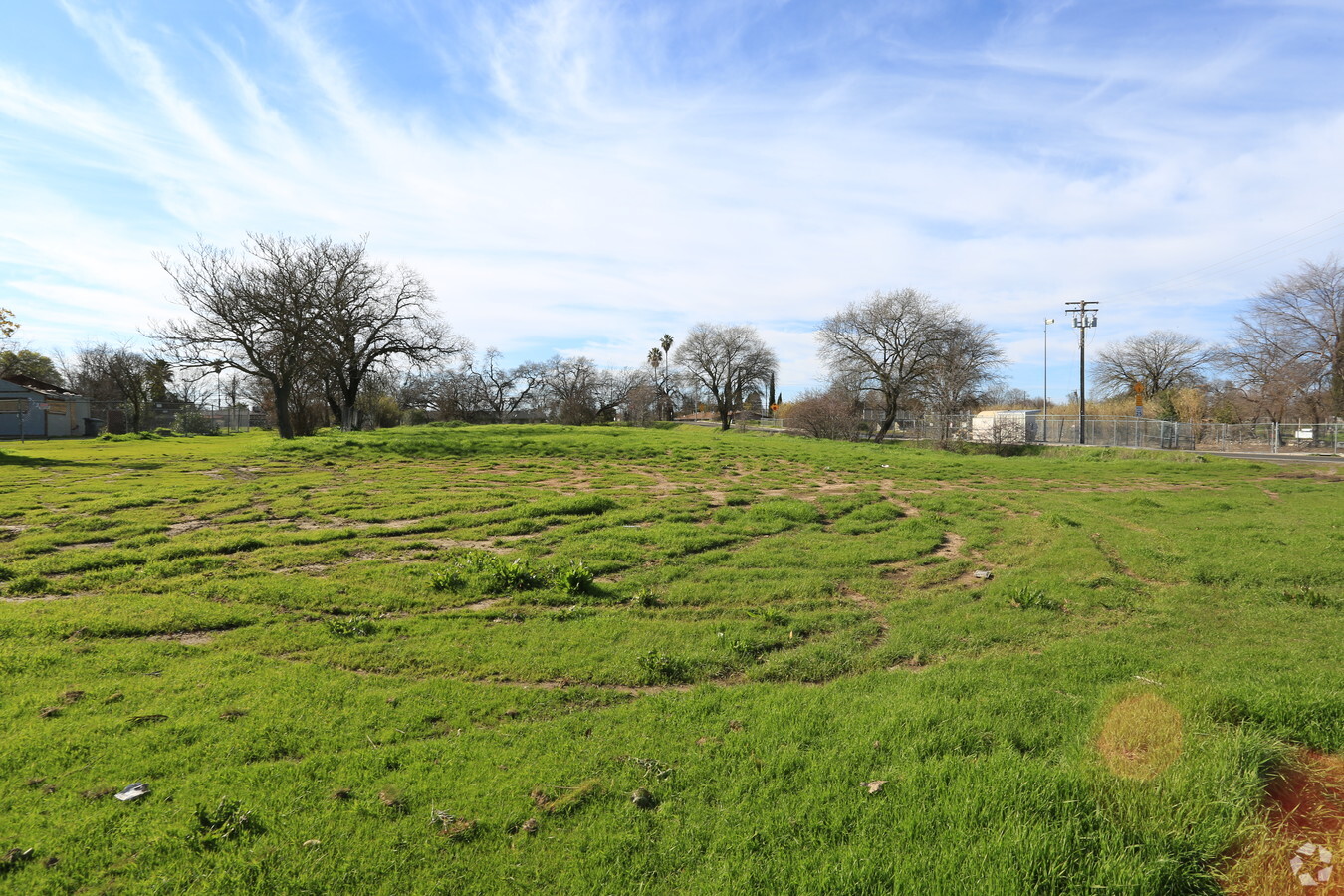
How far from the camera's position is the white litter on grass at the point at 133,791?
10.7 feet

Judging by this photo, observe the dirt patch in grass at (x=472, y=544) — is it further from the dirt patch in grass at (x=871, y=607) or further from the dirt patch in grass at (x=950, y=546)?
the dirt patch in grass at (x=950, y=546)

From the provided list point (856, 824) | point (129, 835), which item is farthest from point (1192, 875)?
point (129, 835)

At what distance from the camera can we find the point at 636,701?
4629 millimetres

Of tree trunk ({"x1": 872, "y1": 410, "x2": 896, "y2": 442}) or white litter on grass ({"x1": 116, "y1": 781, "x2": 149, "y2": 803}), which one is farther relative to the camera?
tree trunk ({"x1": 872, "y1": 410, "x2": 896, "y2": 442})

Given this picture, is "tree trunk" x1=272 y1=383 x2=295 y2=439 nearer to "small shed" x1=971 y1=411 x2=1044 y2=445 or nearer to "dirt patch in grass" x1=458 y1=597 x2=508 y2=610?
"dirt patch in grass" x1=458 y1=597 x2=508 y2=610

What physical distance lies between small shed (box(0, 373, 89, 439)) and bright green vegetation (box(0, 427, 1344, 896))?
46.4m

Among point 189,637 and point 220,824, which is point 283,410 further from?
point 220,824

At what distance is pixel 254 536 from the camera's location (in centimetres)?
905

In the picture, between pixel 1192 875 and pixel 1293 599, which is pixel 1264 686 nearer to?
pixel 1192 875

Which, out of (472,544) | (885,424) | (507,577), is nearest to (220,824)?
(507,577)

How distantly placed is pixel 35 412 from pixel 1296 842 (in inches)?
2463

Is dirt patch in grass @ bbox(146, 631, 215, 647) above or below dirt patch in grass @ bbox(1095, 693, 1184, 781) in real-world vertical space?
above

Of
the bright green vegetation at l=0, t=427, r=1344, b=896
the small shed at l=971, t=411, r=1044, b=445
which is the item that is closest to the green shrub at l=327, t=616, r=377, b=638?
the bright green vegetation at l=0, t=427, r=1344, b=896

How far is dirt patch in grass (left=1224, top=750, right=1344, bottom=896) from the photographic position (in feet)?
9.06
